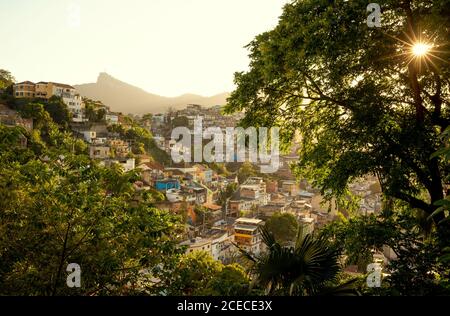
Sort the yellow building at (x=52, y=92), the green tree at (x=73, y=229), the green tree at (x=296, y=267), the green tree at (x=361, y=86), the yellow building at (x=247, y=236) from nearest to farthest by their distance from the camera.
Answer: the green tree at (x=296, y=267)
the green tree at (x=73, y=229)
the green tree at (x=361, y=86)
the yellow building at (x=247, y=236)
the yellow building at (x=52, y=92)

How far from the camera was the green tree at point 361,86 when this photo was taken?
6.55 meters

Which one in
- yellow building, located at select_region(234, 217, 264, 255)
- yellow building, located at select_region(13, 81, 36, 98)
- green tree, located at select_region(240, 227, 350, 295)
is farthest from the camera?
yellow building, located at select_region(13, 81, 36, 98)

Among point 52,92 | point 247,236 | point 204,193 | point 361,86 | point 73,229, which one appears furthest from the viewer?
point 52,92

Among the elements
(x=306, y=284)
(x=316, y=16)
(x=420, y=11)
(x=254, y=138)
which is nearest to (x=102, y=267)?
(x=306, y=284)

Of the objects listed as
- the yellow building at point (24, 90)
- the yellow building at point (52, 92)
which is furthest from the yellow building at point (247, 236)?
the yellow building at point (24, 90)

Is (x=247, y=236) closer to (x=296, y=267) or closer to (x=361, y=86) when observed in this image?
(x=361, y=86)

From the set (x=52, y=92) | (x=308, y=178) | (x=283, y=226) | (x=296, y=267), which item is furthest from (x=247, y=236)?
(x=52, y=92)

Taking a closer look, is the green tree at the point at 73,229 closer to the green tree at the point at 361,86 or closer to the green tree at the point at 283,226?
the green tree at the point at 361,86

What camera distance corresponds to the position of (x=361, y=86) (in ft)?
25.4

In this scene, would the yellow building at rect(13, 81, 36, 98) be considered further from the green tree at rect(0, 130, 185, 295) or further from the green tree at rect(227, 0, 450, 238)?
the green tree at rect(227, 0, 450, 238)

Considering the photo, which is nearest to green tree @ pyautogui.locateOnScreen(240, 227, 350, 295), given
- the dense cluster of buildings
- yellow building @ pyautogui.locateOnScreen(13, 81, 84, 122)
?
the dense cluster of buildings

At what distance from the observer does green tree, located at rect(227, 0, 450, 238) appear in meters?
6.55

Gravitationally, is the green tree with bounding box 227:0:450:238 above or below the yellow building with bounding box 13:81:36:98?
below
